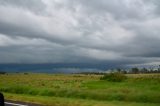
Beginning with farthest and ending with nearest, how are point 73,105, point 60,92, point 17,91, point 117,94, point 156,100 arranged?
1. point 17,91
2. point 60,92
3. point 117,94
4. point 156,100
5. point 73,105

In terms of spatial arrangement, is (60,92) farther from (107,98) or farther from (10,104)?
(10,104)

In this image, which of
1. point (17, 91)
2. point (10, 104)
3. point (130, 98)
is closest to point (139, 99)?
point (130, 98)

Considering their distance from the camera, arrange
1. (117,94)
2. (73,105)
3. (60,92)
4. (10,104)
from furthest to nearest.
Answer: (60,92) → (117,94) → (10,104) → (73,105)

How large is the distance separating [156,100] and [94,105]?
6585mm

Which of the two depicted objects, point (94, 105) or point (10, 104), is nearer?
point (94, 105)

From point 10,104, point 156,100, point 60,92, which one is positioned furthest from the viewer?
point 60,92

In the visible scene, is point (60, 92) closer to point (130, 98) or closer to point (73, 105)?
point (130, 98)

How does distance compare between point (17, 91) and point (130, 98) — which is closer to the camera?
point (130, 98)

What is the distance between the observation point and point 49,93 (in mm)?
35562

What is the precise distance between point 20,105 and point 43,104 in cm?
157

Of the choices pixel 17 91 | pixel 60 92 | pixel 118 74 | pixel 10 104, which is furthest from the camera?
pixel 118 74

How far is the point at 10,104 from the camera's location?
84.0ft

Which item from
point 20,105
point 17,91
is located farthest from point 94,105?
point 17,91

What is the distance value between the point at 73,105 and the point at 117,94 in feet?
23.7
